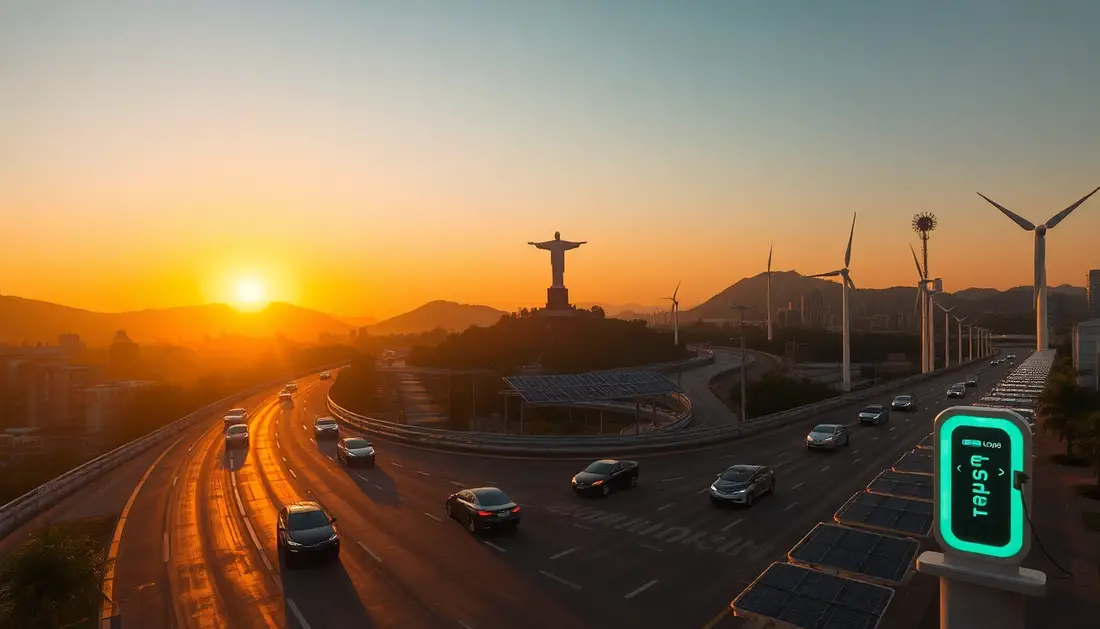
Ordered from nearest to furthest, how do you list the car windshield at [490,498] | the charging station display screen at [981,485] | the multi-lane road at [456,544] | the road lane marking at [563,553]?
the charging station display screen at [981,485] < the multi-lane road at [456,544] < the road lane marking at [563,553] < the car windshield at [490,498]

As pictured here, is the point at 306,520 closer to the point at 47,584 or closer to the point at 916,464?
the point at 47,584

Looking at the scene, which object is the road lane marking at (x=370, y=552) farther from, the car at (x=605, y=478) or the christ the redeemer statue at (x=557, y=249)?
the christ the redeemer statue at (x=557, y=249)

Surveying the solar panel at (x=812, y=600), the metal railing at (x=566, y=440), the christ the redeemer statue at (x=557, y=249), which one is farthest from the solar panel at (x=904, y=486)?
the christ the redeemer statue at (x=557, y=249)

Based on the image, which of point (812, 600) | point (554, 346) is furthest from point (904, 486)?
point (554, 346)

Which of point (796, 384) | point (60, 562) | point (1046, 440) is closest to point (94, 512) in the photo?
point (60, 562)

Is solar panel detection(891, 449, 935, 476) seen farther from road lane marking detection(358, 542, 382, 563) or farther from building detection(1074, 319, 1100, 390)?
building detection(1074, 319, 1100, 390)

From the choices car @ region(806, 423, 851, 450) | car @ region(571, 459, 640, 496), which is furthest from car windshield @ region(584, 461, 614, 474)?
car @ region(806, 423, 851, 450)
